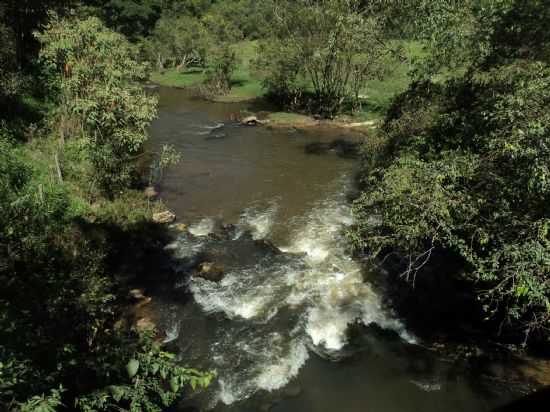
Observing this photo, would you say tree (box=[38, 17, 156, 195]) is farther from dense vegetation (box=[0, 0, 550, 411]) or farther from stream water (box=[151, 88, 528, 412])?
stream water (box=[151, 88, 528, 412])

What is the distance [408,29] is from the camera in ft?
83.0

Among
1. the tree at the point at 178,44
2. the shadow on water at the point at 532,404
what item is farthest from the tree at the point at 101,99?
the tree at the point at 178,44

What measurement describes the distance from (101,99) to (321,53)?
24.4 meters

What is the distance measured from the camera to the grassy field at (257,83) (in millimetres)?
38875

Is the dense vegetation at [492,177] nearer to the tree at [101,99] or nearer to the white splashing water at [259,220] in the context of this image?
the white splashing water at [259,220]

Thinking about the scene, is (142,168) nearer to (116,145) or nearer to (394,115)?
(116,145)

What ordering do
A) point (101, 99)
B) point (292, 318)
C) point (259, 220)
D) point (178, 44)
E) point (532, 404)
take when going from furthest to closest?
point (178, 44)
point (259, 220)
point (101, 99)
point (292, 318)
point (532, 404)

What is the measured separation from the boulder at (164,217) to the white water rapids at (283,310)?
1.42 metres

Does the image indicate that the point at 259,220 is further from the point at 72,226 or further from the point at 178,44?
the point at 178,44

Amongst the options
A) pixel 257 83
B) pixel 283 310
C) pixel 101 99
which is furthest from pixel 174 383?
pixel 257 83

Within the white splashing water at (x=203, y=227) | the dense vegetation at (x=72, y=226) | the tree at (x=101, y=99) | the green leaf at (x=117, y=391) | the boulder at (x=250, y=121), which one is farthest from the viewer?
the boulder at (x=250, y=121)

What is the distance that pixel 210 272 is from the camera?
16.4 metres

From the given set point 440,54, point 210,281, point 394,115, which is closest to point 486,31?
point 440,54

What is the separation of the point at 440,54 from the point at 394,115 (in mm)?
5291
